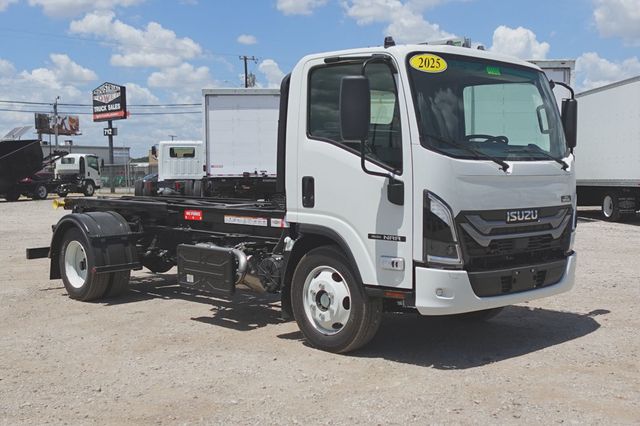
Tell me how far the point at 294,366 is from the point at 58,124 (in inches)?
3373

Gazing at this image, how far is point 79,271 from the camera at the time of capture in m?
8.92

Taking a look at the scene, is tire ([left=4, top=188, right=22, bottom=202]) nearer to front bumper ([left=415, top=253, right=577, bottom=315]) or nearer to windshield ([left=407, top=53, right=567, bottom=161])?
windshield ([left=407, top=53, right=567, bottom=161])

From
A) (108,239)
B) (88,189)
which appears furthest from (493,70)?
(88,189)

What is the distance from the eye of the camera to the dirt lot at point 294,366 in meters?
4.70

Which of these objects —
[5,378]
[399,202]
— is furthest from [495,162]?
[5,378]

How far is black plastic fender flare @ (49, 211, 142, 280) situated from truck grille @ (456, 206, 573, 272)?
15.9 ft

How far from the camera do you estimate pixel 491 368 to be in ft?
18.5

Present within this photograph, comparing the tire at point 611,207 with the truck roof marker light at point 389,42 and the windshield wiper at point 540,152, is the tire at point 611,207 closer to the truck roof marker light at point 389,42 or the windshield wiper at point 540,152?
the windshield wiper at point 540,152

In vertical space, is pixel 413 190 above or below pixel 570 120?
below

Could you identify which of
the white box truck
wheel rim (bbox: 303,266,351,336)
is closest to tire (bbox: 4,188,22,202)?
the white box truck

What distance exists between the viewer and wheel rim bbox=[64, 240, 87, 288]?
8.84 m

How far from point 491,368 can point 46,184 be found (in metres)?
35.6

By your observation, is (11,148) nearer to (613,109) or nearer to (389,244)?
(613,109)

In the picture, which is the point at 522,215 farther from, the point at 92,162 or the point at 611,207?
the point at 92,162
